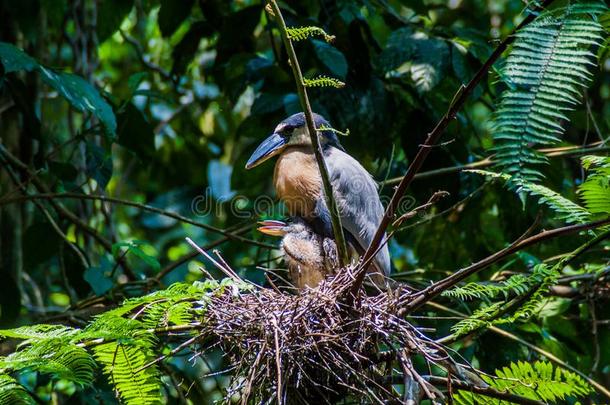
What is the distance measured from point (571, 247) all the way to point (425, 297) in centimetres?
181

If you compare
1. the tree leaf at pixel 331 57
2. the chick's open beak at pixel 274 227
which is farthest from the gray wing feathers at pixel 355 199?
the tree leaf at pixel 331 57

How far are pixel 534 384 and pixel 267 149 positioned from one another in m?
1.82

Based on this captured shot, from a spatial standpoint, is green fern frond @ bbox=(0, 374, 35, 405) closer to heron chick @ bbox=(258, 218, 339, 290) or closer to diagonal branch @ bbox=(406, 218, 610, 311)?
diagonal branch @ bbox=(406, 218, 610, 311)

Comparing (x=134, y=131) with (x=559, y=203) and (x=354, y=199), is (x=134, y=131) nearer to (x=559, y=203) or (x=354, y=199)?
(x=354, y=199)

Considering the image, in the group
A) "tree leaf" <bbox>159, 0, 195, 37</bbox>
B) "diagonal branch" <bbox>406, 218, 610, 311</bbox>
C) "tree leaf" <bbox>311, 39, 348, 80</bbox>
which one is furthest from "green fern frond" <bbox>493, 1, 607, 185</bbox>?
"tree leaf" <bbox>159, 0, 195, 37</bbox>

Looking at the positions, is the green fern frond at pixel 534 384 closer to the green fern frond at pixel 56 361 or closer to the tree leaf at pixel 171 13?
the green fern frond at pixel 56 361

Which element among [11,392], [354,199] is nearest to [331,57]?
[354,199]

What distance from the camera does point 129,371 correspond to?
211cm

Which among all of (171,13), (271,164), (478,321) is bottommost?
(478,321)

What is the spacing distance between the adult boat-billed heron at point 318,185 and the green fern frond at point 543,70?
1360 mm

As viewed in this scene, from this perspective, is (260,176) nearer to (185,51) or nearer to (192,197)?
(185,51)

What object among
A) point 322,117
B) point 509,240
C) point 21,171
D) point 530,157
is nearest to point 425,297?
point 530,157

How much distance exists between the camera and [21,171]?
371 cm

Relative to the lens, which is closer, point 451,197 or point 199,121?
point 451,197
